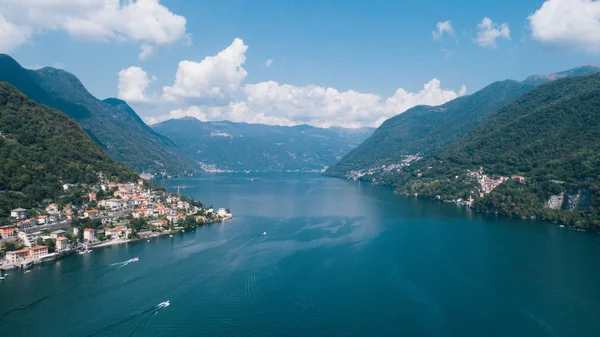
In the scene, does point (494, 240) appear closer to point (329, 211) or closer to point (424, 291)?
point (424, 291)

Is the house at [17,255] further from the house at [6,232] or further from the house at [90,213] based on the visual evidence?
the house at [90,213]

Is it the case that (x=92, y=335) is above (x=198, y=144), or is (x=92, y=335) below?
below

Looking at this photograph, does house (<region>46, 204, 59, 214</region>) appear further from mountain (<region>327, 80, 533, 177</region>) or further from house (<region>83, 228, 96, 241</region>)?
mountain (<region>327, 80, 533, 177</region>)

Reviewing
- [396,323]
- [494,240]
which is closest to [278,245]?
[396,323]

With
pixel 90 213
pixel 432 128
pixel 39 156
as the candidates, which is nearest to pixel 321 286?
pixel 90 213

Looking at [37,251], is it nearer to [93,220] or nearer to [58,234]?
[58,234]

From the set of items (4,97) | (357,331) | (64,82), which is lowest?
(357,331)

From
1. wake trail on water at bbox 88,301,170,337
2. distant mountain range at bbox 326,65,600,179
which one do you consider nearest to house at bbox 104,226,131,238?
wake trail on water at bbox 88,301,170,337
